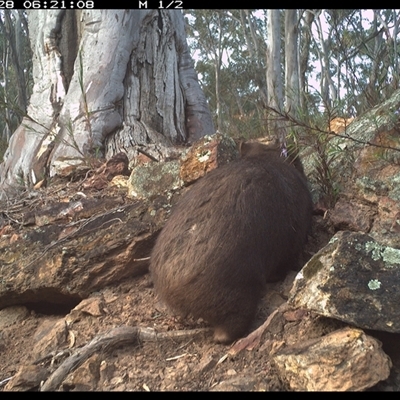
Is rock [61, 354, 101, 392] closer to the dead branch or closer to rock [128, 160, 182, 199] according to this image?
the dead branch

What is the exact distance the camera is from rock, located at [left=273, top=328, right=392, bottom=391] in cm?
229

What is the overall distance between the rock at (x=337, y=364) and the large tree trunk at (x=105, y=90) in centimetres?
387

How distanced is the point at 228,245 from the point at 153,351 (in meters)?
0.80

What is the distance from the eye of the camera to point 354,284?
265 centimetres

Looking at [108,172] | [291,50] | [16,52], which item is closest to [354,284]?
[108,172]

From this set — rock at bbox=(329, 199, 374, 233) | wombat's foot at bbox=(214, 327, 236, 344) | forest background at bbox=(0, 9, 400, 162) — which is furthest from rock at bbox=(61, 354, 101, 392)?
forest background at bbox=(0, 9, 400, 162)

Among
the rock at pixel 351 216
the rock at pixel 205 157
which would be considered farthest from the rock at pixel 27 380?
the rock at pixel 351 216

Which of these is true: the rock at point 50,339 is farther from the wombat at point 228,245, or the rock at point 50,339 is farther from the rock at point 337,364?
the rock at point 337,364

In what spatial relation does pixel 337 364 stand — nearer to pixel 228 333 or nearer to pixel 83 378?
pixel 228 333

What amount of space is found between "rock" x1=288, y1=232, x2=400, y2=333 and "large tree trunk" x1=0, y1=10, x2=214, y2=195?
3.50 metres

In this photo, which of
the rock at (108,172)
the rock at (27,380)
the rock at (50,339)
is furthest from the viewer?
the rock at (108,172)

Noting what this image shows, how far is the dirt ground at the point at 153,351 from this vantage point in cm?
266

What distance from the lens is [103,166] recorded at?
5.12 meters
